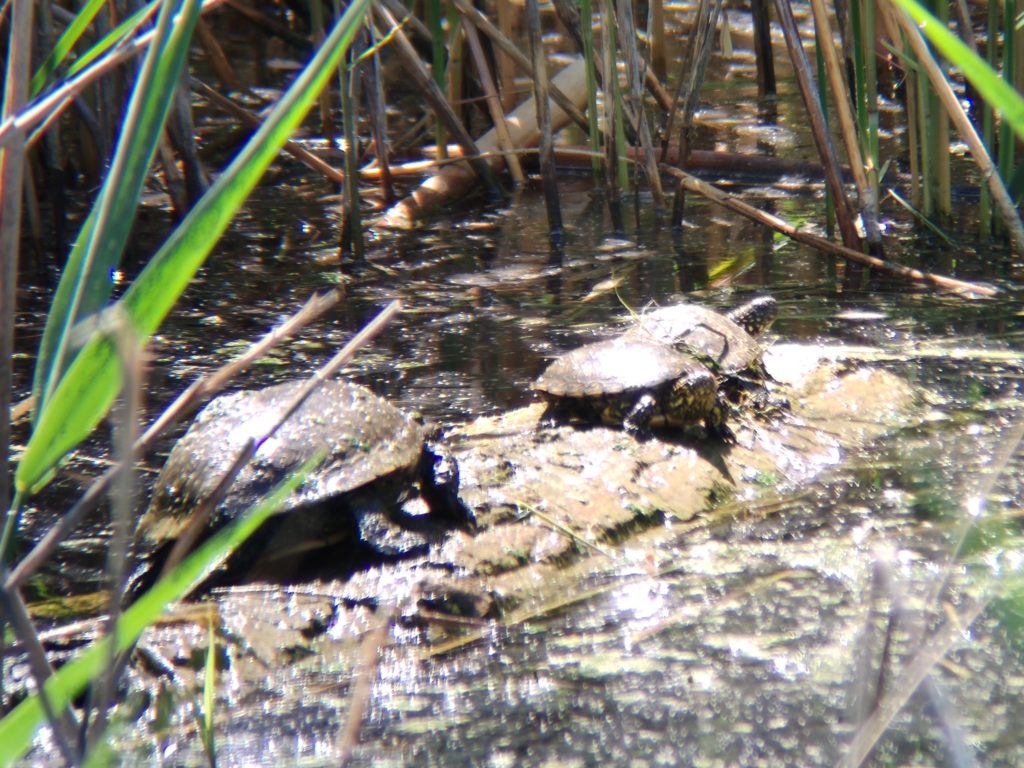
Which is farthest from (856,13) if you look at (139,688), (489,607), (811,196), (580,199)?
(139,688)

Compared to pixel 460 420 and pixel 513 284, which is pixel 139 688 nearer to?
pixel 460 420

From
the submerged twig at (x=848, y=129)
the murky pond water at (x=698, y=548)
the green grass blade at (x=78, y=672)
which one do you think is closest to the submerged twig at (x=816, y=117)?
the submerged twig at (x=848, y=129)

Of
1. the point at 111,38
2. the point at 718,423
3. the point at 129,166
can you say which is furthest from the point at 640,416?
the point at 129,166

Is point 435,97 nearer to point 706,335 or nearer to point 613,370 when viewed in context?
point 706,335

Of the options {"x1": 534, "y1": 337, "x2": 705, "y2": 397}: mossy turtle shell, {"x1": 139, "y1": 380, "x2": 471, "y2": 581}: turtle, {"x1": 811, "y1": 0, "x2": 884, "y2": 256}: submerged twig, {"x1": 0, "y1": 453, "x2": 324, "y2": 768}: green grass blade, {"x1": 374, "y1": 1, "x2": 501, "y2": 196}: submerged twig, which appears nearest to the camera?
{"x1": 0, "y1": 453, "x2": 324, "y2": 768}: green grass blade

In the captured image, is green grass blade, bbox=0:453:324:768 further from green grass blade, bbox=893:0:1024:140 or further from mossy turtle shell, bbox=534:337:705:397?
mossy turtle shell, bbox=534:337:705:397

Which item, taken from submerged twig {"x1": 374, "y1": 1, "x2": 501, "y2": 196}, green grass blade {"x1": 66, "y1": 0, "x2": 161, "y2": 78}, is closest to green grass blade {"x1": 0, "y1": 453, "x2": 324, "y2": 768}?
green grass blade {"x1": 66, "y1": 0, "x2": 161, "y2": 78}
